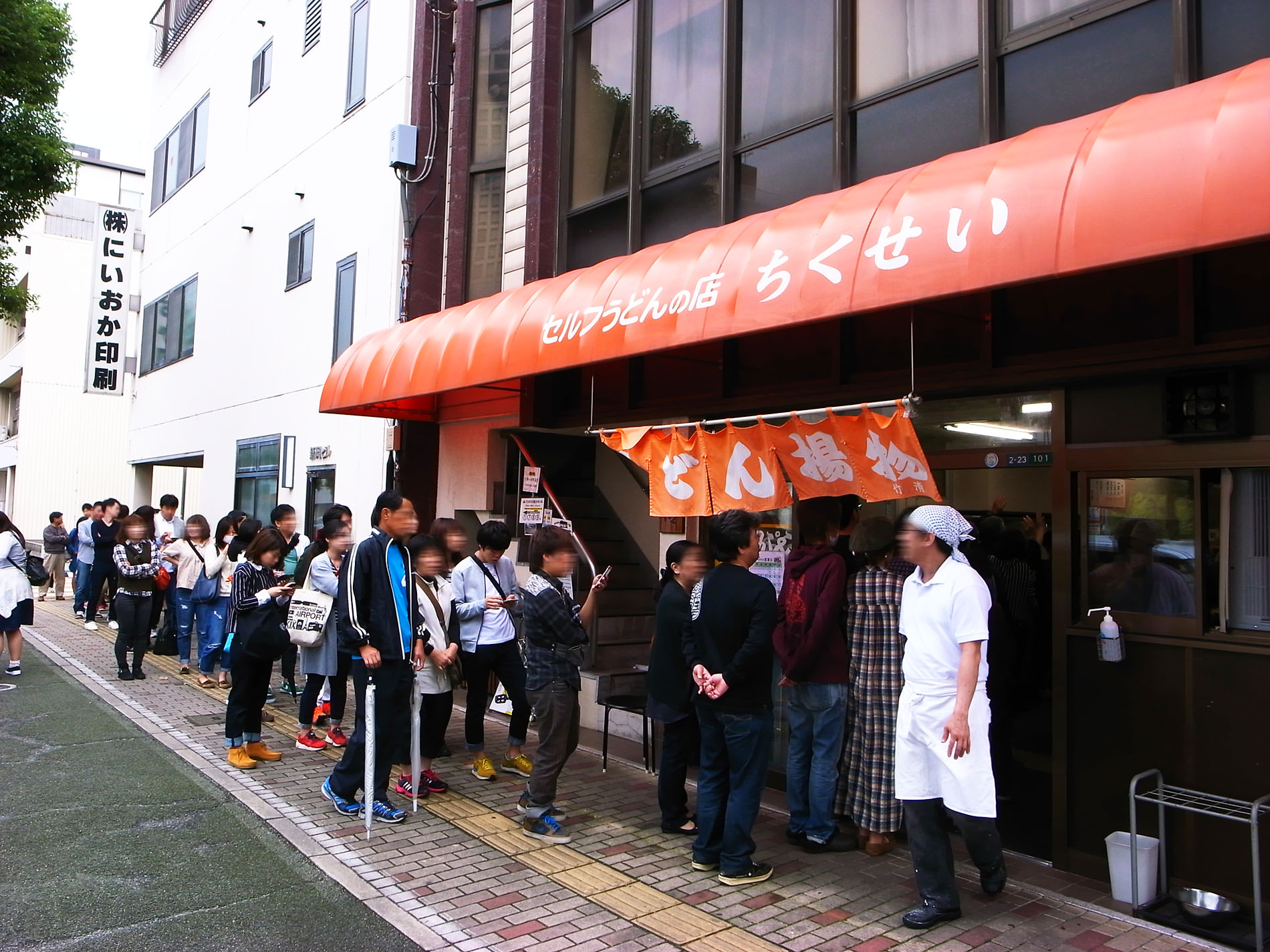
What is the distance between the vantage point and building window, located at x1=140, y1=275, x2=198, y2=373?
709 inches

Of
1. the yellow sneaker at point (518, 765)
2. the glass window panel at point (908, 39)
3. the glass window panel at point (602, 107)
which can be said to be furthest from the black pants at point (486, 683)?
the glass window panel at point (908, 39)

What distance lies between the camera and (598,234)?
9.18 metres

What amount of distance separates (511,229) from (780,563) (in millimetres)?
5036

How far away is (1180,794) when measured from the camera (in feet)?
15.1

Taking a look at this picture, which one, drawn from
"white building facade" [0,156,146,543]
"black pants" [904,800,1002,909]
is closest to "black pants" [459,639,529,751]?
"black pants" [904,800,1002,909]

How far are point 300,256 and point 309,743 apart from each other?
8728 mm

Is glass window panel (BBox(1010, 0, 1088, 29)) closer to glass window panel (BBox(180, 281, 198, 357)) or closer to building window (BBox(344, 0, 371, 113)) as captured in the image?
building window (BBox(344, 0, 371, 113))

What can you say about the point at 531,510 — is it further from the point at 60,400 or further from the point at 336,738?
the point at 60,400

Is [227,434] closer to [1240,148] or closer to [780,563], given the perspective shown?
[780,563]

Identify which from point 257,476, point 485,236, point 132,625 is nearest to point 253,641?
point 132,625

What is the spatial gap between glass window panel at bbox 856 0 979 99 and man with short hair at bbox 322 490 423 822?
4.55 meters

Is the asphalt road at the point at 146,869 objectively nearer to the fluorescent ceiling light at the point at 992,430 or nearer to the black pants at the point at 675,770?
the black pants at the point at 675,770

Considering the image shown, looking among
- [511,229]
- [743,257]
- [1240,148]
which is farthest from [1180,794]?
[511,229]

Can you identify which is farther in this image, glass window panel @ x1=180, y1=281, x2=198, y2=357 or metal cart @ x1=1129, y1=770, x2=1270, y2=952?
glass window panel @ x1=180, y1=281, x2=198, y2=357
